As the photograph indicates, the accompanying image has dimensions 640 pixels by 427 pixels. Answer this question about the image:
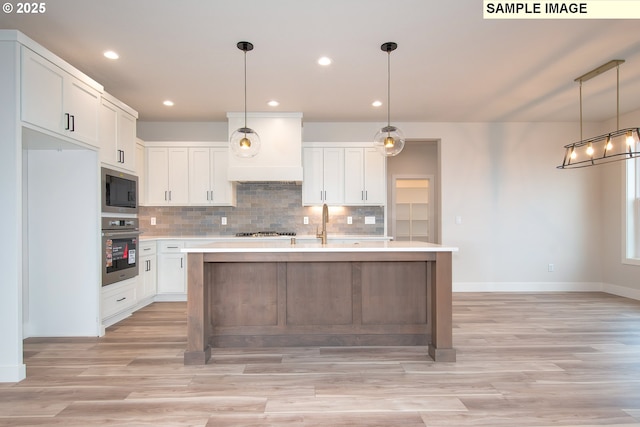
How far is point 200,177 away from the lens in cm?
540

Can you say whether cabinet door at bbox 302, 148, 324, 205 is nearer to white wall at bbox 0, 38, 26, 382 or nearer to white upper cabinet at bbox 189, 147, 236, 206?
white upper cabinet at bbox 189, 147, 236, 206

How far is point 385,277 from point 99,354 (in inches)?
99.7

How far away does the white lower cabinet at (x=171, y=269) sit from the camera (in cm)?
507

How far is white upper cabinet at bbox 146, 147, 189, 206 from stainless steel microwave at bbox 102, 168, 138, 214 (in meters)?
1.03

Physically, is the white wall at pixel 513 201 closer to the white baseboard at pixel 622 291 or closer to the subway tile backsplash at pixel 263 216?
the white baseboard at pixel 622 291

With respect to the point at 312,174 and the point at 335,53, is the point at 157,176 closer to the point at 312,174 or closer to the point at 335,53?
the point at 312,174

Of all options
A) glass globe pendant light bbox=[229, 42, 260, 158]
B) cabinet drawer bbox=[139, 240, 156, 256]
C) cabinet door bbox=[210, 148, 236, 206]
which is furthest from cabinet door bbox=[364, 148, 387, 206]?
cabinet drawer bbox=[139, 240, 156, 256]

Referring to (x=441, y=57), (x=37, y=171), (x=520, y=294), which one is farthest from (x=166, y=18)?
(x=520, y=294)

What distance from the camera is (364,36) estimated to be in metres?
3.08

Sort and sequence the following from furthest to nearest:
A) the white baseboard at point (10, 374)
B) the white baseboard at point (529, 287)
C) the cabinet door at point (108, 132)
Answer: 1. the white baseboard at point (529, 287)
2. the cabinet door at point (108, 132)
3. the white baseboard at point (10, 374)

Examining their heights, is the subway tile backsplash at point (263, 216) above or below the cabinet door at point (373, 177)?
below

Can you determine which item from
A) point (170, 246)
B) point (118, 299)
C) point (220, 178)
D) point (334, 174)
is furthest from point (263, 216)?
point (118, 299)

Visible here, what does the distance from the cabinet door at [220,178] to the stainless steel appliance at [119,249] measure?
1.32 metres

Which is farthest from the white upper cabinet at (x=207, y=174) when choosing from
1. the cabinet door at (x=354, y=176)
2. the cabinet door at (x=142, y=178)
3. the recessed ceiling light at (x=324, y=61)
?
the recessed ceiling light at (x=324, y=61)
